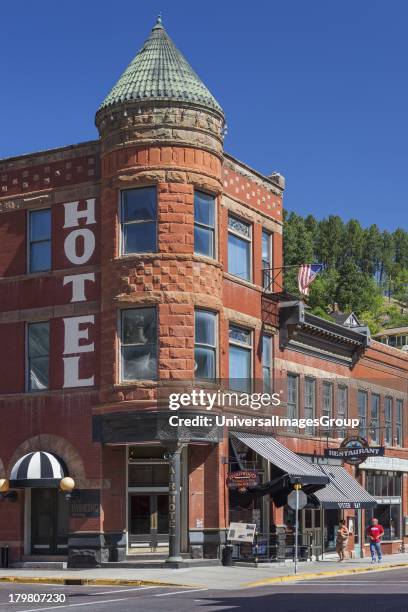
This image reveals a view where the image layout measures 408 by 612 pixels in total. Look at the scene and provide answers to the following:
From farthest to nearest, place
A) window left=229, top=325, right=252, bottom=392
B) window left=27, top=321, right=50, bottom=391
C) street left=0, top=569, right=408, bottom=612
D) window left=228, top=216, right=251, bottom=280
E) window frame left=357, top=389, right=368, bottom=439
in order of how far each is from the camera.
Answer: window frame left=357, top=389, right=368, bottom=439 → window left=228, top=216, right=251, bottom=280 → window left=229, top=325, right=252, bottom=392 → window left=27, top=321, right=50, bottom=391 → street left=0, top=569, right=408, bottom=612

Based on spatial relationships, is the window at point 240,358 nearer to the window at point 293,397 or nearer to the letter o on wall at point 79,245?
the window at point 293,397

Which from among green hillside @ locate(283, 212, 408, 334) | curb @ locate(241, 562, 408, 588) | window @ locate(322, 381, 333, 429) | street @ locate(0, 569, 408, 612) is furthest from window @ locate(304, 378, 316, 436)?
green hillside @ locate(283, 212, 408, 334)

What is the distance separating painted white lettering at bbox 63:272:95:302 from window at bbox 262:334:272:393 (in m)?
7.32

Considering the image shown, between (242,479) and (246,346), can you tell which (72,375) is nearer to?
(246,346)

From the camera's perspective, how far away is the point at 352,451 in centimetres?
4312

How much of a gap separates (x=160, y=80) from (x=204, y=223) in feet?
16.1

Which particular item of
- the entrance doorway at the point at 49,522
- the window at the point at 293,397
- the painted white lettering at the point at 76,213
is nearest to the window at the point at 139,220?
the painted white lettering at the point at 76,213

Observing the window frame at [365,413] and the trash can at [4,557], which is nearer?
the trash can at [4,557]

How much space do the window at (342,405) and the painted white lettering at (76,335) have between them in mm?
14430

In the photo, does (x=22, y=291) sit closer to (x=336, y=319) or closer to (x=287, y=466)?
(x=287, y=466)

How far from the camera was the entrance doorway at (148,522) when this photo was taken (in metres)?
34.8

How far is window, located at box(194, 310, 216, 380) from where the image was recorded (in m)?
35.1

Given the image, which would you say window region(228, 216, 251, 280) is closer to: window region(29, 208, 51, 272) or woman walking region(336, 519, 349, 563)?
window region(29, 208, 51, 272)

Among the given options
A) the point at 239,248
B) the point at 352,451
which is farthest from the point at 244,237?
the point at 352,451
